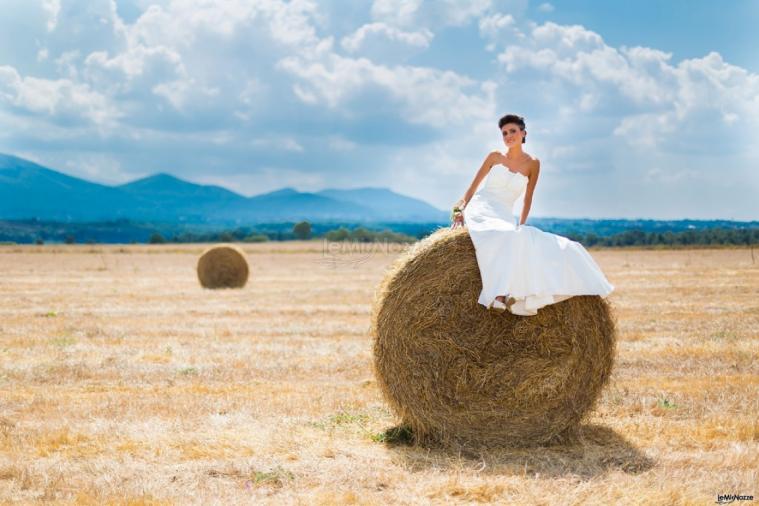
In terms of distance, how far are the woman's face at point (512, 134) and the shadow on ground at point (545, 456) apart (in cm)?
290

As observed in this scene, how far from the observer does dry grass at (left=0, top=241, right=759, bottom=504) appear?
5934 millimetres

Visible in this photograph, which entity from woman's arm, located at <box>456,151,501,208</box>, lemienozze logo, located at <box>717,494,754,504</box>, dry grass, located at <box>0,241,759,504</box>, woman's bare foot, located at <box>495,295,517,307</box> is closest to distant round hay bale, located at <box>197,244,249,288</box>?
dry grass, located at <box>0,241,759,504</box>

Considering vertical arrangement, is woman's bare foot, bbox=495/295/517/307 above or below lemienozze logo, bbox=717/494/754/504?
above

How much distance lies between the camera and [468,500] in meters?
5.72

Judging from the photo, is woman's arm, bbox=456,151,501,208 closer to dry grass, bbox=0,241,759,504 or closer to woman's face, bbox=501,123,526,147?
woman's face, bbox=501,123,526,147

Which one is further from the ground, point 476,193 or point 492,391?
point 476,193

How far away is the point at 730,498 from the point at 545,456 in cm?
166

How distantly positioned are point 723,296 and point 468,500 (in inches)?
635

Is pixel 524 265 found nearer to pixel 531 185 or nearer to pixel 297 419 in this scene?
pixel 531 185

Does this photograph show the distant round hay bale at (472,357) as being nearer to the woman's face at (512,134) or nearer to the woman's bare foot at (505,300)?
the woman's bare foot at (505,300)

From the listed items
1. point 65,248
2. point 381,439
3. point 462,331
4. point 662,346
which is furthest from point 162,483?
point 65,248

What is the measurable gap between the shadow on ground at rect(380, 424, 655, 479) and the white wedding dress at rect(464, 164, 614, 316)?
1.31 meters

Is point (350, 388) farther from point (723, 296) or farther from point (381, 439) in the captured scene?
point (723, 296)

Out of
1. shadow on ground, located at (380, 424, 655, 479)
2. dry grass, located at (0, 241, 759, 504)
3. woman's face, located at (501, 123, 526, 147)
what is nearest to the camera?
dry grass, located at (0, 241, 759, 504)
